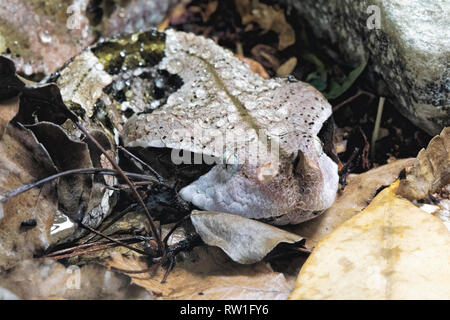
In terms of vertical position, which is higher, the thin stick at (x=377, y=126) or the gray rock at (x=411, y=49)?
the gray rock at (x=411, y=49)

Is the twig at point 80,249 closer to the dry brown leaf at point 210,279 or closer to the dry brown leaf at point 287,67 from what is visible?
the dry brown leaf at point 210,279

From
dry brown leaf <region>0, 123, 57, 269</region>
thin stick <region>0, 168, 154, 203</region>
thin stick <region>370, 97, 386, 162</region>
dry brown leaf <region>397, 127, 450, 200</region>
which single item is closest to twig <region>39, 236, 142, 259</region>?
dry brown leaf <region>0, 123, 57, 269</region>

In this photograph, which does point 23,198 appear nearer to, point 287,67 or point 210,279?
point 210,279

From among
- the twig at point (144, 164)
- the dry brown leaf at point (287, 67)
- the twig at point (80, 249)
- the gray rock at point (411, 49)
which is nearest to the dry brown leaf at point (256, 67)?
the dry brown leaf at point (287, 67)

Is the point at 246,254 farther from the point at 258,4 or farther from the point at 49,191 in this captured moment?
the point at 258,4

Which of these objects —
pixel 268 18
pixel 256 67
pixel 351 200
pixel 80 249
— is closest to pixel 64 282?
pixel 80 249

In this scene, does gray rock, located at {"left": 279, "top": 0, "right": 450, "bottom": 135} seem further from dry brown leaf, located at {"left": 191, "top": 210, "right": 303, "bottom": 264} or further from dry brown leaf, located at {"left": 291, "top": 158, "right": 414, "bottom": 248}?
dry brown leaf, located at {"left": 191, "top": 210, "right": 303, "bottom": 264}
